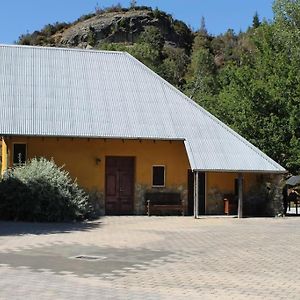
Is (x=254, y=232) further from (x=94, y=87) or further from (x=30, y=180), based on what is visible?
(x=94, y=87)

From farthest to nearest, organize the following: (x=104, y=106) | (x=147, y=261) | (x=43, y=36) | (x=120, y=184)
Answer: (x=43, y=36), (x=104, y=106), (x=120, y=184), (x=147, y=261)

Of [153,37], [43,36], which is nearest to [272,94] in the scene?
[153,37]

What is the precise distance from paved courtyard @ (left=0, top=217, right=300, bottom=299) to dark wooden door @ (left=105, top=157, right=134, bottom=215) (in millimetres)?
5748

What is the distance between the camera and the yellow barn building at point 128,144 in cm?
2523

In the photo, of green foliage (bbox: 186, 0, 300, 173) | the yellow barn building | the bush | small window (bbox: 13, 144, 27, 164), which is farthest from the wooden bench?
green foliage (bbox: 186, 0, 300, 173)

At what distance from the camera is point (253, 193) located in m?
27.2

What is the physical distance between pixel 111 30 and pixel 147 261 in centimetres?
8920

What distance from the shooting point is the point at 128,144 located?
26.4 meters

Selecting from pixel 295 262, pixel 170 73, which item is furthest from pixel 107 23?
pixel 295 262

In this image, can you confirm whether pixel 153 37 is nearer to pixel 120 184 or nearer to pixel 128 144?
pixel 128 144

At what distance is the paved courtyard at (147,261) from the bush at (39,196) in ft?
4.07

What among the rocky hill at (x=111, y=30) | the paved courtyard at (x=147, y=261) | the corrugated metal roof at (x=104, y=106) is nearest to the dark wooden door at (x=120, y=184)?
the corrugated metal roof at (x=104, y=106)

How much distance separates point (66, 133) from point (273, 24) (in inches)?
834

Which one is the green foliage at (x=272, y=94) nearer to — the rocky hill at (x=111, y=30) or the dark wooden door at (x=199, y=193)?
the dark wooden door at (x=199, y=193)
